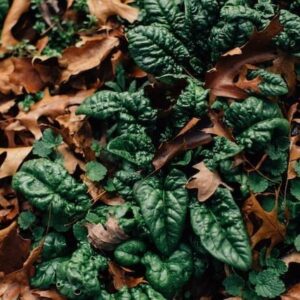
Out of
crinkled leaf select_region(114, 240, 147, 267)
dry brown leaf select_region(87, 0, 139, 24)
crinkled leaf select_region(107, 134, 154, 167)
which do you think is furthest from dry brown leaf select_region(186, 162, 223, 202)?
dry brown leaf select_region(87, 0, 139, 24)

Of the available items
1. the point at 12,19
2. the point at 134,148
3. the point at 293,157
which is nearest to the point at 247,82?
the point at 293,157

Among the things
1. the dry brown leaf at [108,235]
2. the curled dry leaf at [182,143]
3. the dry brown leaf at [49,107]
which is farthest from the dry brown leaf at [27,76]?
the dry brown leaf at [108,235]

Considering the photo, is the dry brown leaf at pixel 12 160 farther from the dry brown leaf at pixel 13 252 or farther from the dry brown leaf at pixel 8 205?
the dry brown leaf at pixel 13 252

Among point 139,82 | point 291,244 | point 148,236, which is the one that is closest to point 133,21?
point 139,82

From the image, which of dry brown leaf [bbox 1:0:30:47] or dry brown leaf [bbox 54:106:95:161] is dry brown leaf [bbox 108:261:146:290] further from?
dry brown leaf [bbox 1:0:30:47]

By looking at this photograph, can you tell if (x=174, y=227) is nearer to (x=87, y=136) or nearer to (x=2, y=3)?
→ (x=87, y=136)

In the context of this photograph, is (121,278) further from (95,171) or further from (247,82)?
(247,82)

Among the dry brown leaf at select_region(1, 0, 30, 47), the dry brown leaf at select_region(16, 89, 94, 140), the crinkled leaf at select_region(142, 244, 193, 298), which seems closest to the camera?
the crinkled leaf at select_region(142, 244, 193, 298)
